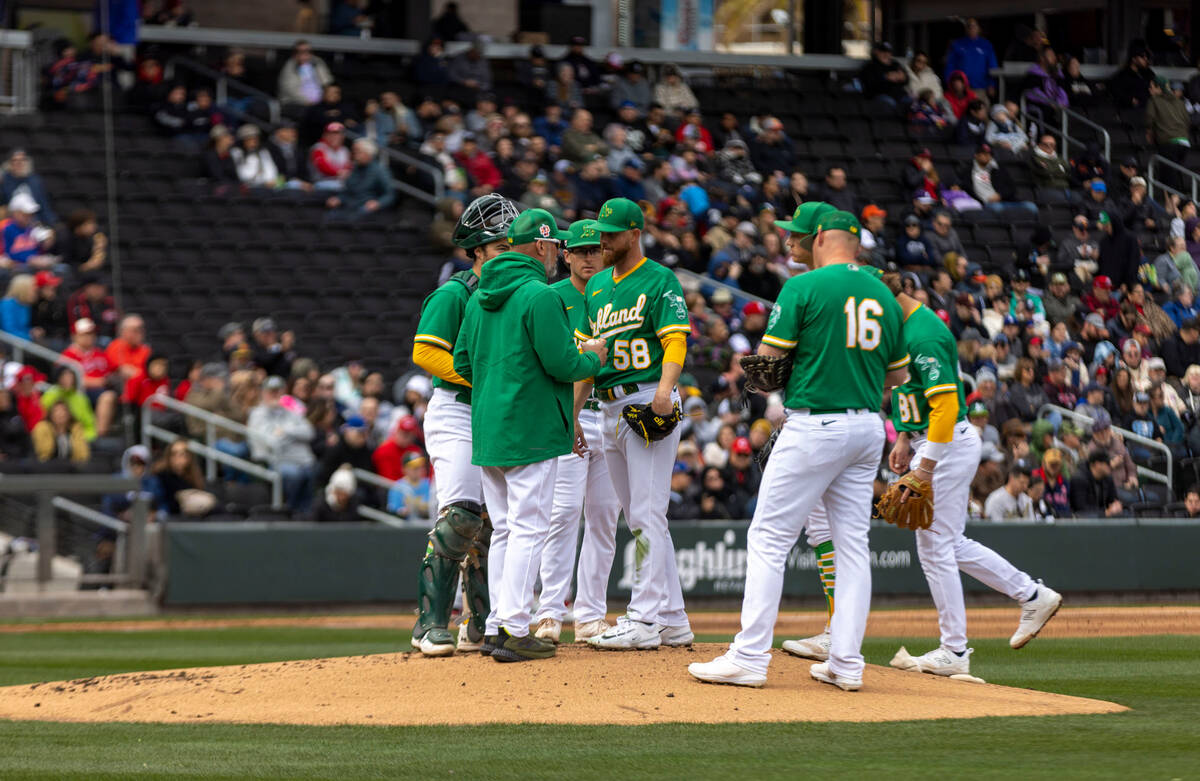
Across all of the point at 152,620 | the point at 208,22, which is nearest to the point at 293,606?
the point at 152,620

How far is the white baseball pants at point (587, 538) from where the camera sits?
831 centimetres

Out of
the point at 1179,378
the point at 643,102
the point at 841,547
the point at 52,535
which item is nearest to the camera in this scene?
the point at 841,547

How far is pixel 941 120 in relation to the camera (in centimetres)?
2520

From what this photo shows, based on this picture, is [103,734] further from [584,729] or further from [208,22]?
[208,22]

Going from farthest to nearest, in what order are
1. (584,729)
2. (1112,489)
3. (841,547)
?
(1112,489) < (841,547) < (584,729)

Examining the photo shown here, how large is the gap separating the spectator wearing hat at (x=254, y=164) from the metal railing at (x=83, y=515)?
6393mm

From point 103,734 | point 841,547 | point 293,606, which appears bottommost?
point 293,606

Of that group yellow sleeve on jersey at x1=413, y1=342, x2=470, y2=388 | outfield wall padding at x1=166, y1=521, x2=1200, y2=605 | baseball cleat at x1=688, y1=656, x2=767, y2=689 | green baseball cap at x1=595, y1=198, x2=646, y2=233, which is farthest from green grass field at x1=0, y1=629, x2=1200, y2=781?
outfield wall padding at x1=166, y1=521, x2=1200, y2=605

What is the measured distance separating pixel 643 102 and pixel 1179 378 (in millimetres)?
8368

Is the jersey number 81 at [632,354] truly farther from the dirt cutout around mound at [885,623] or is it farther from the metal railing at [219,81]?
the metal railing at [219,81]

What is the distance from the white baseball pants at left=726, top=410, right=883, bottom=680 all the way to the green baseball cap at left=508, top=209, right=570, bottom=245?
1.45 m

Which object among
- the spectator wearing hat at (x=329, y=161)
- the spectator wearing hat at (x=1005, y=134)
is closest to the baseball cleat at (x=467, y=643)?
the spectator wearing hat at (x=329, y=161)

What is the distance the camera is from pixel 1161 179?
2539cm

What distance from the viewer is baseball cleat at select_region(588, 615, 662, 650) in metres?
A: 8.26
